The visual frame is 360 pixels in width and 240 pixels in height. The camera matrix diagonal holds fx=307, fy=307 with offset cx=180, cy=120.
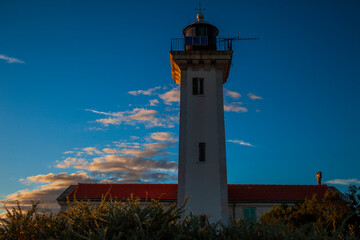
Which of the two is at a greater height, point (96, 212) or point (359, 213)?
point (96, 212)

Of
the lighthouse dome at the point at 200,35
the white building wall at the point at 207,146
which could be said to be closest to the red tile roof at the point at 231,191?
the white building wall at the point at 207,146

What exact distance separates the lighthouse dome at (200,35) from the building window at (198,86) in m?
2.44

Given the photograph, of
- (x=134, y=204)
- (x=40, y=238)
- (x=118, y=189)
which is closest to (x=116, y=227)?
(x=134, y=204)

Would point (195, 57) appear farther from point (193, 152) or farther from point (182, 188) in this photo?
point (182, 188)

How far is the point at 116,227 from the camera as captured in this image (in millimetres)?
5809

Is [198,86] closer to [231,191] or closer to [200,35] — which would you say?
[200,35]

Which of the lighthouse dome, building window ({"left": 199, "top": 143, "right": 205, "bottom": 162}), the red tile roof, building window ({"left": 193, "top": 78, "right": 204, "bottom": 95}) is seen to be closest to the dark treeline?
building window ({"left": 199, "top": 143, "right": 205, "bottom": 162})

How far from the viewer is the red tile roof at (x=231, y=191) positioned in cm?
2503

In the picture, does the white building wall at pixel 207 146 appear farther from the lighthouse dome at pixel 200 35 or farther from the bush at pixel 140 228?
the bush at pixel 140 228

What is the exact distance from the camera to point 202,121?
65.6 ft

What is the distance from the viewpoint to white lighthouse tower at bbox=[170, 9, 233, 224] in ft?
60.6

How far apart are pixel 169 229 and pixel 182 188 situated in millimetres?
12976

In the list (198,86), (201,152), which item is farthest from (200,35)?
(201,152)

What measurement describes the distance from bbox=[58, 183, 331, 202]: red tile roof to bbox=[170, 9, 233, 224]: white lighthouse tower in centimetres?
632
